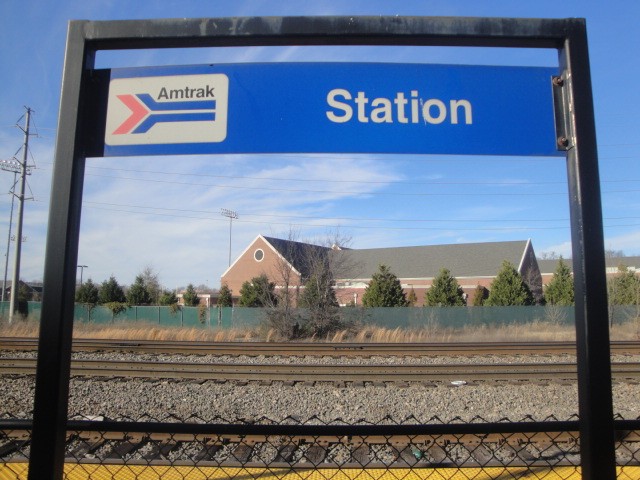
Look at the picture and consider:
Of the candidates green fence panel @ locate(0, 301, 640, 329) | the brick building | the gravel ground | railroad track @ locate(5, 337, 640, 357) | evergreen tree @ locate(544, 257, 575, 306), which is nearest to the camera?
the gravel ground

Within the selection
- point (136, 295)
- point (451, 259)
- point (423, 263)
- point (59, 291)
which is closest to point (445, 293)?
point (451, 259)

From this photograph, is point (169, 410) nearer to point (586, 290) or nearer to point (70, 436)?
point (70, 436)

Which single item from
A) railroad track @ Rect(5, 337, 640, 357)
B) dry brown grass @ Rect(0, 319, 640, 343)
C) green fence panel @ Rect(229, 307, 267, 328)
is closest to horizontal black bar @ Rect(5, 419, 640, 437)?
railroad track @ Rect(5, 337, 640, 357)

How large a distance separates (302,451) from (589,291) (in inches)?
145

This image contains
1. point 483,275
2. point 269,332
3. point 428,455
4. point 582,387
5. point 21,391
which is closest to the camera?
point 582,387

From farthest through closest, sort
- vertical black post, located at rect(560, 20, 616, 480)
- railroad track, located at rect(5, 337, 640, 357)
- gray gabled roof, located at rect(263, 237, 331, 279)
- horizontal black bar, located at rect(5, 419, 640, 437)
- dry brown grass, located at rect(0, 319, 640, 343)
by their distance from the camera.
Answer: gray gabled roof, located at rect(263, 237, 331, 279) < dry brown grass, located at rect(0, 319, 640, 343) < railroad track, located at rect(5, 337, 640, 357) < horizontal black bar, located at rect(5, 419, 640, 437) < vertical black post, located at rect(560, 20, 616, 480)

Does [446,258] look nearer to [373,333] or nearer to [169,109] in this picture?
[373,333]

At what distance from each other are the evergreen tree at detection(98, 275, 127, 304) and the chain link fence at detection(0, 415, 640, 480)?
36314 mm

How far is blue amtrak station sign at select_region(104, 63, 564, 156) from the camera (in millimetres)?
2459

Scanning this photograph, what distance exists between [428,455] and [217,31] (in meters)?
4.39

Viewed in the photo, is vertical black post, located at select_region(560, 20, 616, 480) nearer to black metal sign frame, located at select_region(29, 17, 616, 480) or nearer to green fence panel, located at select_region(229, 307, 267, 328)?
black metal sign frame, located at select_region(29, 17, 616, 480)

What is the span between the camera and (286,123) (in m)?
2.48

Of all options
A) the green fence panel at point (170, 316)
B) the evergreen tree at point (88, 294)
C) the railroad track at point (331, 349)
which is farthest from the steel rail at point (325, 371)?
the evergreen tree at point (88, 294)

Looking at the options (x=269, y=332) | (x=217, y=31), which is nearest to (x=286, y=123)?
(x=217, y=31)
